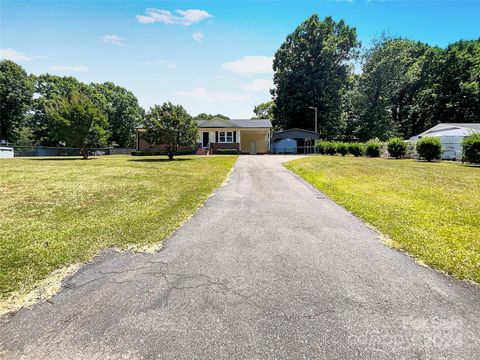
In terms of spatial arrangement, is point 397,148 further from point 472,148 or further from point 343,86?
point 343,86

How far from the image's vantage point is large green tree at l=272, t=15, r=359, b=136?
1654 inches

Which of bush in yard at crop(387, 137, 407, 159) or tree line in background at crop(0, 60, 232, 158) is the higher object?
tree line in background at crop(0, 60, 232, 158)

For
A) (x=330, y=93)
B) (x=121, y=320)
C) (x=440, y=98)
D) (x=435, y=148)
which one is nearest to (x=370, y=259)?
(x=121, y=320)

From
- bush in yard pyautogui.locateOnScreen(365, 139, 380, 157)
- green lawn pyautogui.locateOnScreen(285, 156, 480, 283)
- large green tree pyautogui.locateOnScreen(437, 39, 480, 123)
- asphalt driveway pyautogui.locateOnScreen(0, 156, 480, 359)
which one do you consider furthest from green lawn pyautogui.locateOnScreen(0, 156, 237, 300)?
large green tree pyautogui.locateOnScreen(437, 39, 480, 123)

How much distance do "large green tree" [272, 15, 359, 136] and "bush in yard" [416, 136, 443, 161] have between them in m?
20.7

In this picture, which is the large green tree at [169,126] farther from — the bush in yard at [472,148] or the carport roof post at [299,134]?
the bush in yard at [472,148]

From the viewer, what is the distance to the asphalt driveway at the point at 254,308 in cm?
227

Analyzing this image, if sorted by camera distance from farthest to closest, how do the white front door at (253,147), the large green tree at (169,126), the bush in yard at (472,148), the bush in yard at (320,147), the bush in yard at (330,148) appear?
the white front door at (253,147) → the bush in yard at (320,147) → the bush in yard at (330,148) → the large green tree at (169,126) → the bush in yard at (472,148)

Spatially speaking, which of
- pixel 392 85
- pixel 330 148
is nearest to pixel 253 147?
pixel 330 148

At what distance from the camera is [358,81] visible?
4656 centimetres

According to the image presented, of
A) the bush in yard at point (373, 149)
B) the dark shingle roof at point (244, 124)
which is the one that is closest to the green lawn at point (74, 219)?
the bush in yard at point (373, 149)

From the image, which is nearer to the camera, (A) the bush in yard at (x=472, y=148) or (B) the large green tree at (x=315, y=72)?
(A) the bush in yard at (x=472, y=148)

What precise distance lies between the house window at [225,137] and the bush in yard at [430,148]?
73.4 feet

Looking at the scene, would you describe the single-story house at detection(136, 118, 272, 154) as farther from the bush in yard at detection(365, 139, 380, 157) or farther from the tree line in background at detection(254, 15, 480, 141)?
the bush in yard at detection(365, 139, 380, 157)
